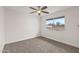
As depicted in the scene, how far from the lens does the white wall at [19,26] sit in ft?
5.81

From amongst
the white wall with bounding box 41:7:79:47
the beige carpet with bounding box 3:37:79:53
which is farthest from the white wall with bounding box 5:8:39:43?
the white wall with bounding box 41:7:79:47

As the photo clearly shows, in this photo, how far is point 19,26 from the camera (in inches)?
78.2

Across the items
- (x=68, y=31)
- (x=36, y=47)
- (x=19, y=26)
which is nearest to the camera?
(x=19, y=26)

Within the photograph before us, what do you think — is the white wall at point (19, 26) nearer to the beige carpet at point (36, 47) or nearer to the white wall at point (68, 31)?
the beige carpet at point (36, 47)

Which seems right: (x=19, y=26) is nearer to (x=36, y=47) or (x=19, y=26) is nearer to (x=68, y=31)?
(x=36, y=47)

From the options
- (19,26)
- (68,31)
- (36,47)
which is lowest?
(36,47)

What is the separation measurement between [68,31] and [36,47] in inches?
59.8

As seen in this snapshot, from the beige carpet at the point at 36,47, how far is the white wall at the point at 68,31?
0.76 ft

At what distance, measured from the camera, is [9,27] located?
5.80 ft

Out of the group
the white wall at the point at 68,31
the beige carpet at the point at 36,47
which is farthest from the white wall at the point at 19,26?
the white wall at the point at 68,31

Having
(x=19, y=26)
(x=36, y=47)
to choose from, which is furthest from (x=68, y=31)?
(x=19, y=26)
